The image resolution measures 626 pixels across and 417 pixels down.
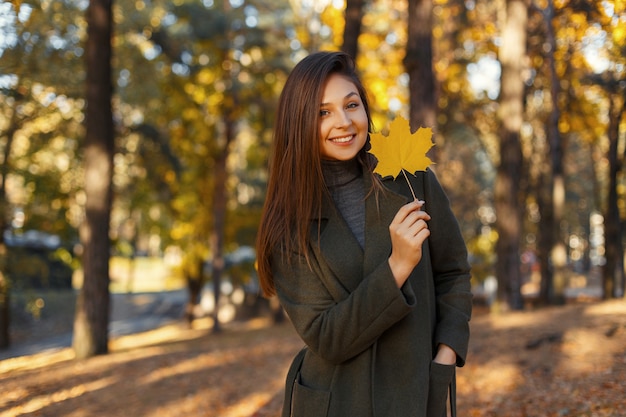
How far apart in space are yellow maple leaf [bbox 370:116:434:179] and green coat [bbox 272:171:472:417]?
0.34 ft

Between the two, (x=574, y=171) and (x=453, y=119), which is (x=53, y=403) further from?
(x=574, y=171)

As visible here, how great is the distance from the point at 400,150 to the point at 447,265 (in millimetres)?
444

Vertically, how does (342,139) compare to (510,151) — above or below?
below

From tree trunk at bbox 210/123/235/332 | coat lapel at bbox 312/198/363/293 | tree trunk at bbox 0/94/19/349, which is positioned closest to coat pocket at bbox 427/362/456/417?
coat lapel at bbox 312/198/363/293

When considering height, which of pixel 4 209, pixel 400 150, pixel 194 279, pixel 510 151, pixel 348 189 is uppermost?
pixel 510 151

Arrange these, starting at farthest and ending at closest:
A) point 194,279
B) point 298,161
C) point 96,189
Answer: point 194,279, point 96,189, point 298,161

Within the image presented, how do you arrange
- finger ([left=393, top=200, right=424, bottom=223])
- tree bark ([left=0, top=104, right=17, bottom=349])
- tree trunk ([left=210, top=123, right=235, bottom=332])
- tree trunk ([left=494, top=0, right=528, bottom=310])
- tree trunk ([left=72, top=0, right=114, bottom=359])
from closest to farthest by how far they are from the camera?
finger ([left=393, top=200, right=424, bottom=223]) < tree trunk ([left=72, top=0, right=114, bottom=359]) < tree trunk ([left=494, top=0, right=528, bottom=310]) < tree bark ([left=0, top=104, right=17, bottom=349]) < tree trunk ([left=210, top=123, right=235, bottom=332])

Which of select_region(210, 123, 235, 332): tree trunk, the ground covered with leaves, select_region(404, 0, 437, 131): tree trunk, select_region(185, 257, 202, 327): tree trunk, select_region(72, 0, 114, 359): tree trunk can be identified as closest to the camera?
the ground covered with leaves

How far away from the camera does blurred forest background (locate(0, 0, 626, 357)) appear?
34.6 feet

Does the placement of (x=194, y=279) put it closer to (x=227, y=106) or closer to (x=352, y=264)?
(x=227, y=106)

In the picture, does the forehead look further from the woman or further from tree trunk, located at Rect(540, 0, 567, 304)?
tree trunk, located at Rect(540, 0, 567, 304)

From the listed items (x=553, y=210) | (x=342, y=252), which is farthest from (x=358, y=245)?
(x=553, y=210)

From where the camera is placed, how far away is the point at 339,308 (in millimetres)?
2104

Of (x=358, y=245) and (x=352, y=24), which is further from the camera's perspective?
(x=352, y=24)
